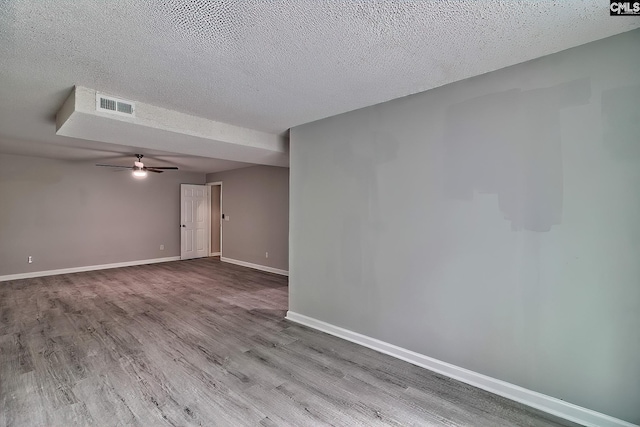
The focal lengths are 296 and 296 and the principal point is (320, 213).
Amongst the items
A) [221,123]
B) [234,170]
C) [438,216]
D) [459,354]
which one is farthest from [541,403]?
[234,170]

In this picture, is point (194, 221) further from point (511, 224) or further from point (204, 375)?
point (511, 224)

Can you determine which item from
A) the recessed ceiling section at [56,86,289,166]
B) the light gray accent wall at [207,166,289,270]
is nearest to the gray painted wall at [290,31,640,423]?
the recessed ceiling section at [56,86,289,166]

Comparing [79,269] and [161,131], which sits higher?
[161,131]

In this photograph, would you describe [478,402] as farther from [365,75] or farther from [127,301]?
[127,301]

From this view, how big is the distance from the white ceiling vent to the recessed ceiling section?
0.02 meters

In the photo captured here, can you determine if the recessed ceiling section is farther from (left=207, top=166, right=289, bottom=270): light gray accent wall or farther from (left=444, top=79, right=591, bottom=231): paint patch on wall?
(left=444, top=79, right=591, bottom=231): paint patch on wall

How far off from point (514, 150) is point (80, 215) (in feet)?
25.3

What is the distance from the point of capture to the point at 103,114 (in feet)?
8.48

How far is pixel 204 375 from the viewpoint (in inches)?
96.7

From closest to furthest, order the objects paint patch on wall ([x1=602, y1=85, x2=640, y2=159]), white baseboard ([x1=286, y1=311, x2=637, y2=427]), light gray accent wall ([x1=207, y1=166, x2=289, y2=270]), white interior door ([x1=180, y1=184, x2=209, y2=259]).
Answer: paint patch on wall ([x1=602, y1=85, x2=640, y2=159]) → white baseboard ([x1=286, y1=311, x2=637, y2=427]) → light gray accent wall ([x1=207, y1=166, x2=289, y2=270]) → white interior door ([x1=180, y1=184, x2=209, y2=259])

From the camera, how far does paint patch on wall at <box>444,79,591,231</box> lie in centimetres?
200

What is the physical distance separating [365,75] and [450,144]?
0.90 metres

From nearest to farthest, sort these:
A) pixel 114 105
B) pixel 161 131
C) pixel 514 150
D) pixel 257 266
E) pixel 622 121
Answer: pixel 622 121, pixel 514 150, pixel 114 105, pixel 161 131, pixel 257 266

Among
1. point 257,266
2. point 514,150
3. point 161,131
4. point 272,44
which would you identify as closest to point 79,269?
point 257,266
